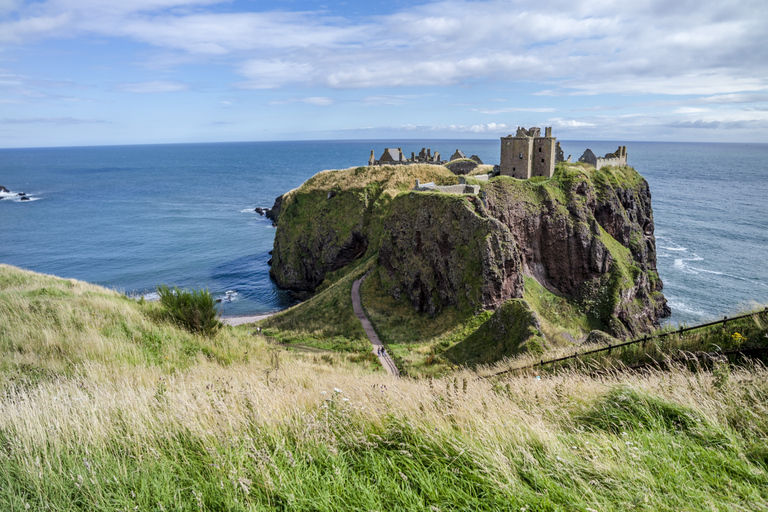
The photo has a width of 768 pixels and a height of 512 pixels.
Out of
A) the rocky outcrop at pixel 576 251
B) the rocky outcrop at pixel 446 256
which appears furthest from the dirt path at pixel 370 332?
the rocky outcrop at pixel 576 251

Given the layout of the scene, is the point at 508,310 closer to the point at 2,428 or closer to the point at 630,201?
the point at 2,428

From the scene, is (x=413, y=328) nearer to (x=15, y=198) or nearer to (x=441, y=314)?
(x=441, y=314)

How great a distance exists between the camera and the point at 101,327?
1184 cm

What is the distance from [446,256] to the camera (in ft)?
147

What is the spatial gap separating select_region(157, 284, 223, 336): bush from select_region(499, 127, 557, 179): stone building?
47595 millimetres

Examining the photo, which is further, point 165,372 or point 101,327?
point 101,327

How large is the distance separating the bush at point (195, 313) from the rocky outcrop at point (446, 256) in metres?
29.7

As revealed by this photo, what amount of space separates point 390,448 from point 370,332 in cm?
3713

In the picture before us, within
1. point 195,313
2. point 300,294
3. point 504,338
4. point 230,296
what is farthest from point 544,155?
point 195,313

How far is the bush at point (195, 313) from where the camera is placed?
14.2 m

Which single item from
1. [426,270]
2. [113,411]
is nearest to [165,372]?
[113,411]

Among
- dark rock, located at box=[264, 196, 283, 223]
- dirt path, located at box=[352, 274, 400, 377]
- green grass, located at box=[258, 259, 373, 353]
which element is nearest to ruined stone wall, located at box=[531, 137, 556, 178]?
green grass, located at box=[258, 259, 373, 353]

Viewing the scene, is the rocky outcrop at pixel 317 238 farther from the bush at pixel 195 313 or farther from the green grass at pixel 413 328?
the bush at pixel 195 313

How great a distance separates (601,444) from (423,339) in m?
35.6
